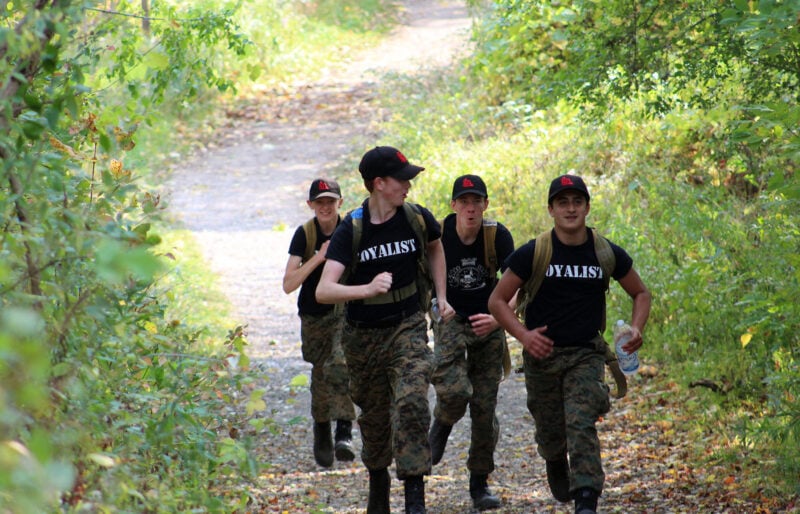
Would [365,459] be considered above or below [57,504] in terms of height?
below

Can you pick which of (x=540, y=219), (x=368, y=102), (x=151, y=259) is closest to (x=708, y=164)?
(x=540, y=219)

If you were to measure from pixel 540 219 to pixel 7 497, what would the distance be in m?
10.7

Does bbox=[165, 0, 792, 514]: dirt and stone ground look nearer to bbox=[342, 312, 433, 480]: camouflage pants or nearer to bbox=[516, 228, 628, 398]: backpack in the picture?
bbox=[342, 312, 433, 480]: camouflage pants

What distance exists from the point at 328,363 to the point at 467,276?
1.65 m

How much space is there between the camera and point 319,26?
99.5 ft

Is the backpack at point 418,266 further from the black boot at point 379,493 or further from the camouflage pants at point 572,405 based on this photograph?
the black boot at point 379,493

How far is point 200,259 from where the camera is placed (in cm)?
1570

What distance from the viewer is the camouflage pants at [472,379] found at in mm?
6941

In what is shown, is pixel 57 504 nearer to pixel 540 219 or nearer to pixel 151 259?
pixel 151 259

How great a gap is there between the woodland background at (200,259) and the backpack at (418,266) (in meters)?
0.93

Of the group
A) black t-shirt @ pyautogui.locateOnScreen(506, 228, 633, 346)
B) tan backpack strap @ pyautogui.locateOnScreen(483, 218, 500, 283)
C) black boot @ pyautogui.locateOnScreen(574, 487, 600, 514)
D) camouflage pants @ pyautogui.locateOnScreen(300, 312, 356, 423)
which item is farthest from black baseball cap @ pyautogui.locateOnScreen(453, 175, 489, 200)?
black boot @ pyautogui.locateOnScreen(574, 487, 600, 514)

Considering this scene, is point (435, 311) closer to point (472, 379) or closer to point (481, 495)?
point (472, 379)

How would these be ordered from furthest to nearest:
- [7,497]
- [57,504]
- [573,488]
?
[573,488]
[57,504]
[7,497]

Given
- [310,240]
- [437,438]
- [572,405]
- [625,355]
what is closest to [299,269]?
[310,240]
